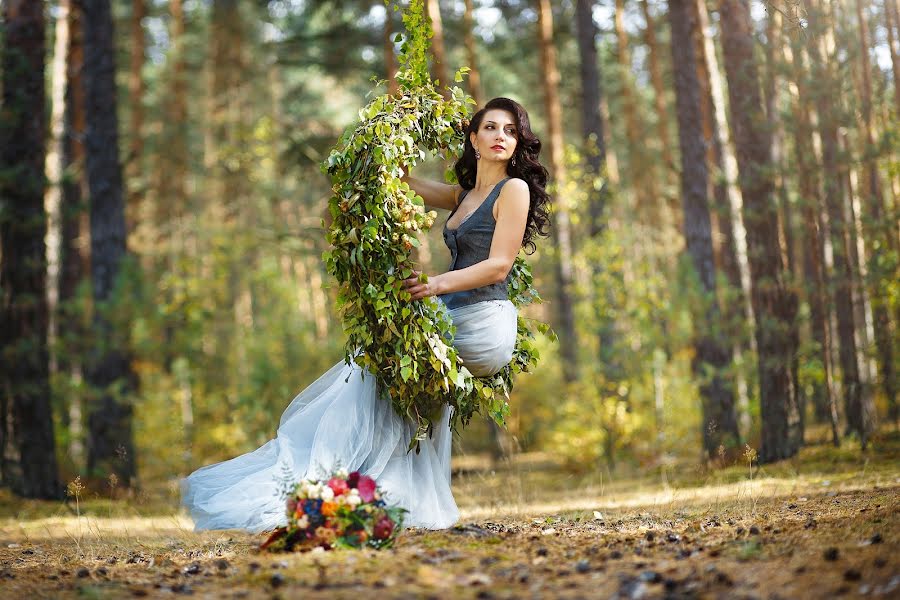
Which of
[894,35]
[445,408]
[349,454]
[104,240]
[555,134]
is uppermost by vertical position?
[555,134]

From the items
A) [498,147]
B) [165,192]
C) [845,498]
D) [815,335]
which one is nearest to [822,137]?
[815,335]

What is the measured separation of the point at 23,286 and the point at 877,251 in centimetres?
967

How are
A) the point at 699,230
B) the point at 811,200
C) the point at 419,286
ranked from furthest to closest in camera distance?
1. the point at 699,230
2. the point at 811,200
3. the point at 419,286

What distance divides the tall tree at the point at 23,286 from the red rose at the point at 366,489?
6.74 metres

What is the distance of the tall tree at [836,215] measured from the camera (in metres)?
10.1

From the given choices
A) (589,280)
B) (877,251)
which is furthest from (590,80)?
(877,251)

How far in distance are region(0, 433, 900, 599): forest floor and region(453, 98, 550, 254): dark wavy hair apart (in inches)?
75.9

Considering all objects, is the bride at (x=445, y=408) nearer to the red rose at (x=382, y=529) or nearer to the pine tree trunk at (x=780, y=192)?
the red rose at (x=382, y=529)

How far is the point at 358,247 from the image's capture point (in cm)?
500

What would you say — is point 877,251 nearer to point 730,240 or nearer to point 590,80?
point 730,240

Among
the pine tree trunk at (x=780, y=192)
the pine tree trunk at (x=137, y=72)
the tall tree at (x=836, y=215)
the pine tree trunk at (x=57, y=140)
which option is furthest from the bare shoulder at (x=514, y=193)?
the pine tree trunk at (x=137, y=72)

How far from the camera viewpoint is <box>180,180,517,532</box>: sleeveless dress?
16.7 feet

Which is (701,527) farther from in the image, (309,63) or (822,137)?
(309,63)

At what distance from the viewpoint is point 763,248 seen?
978 cm
